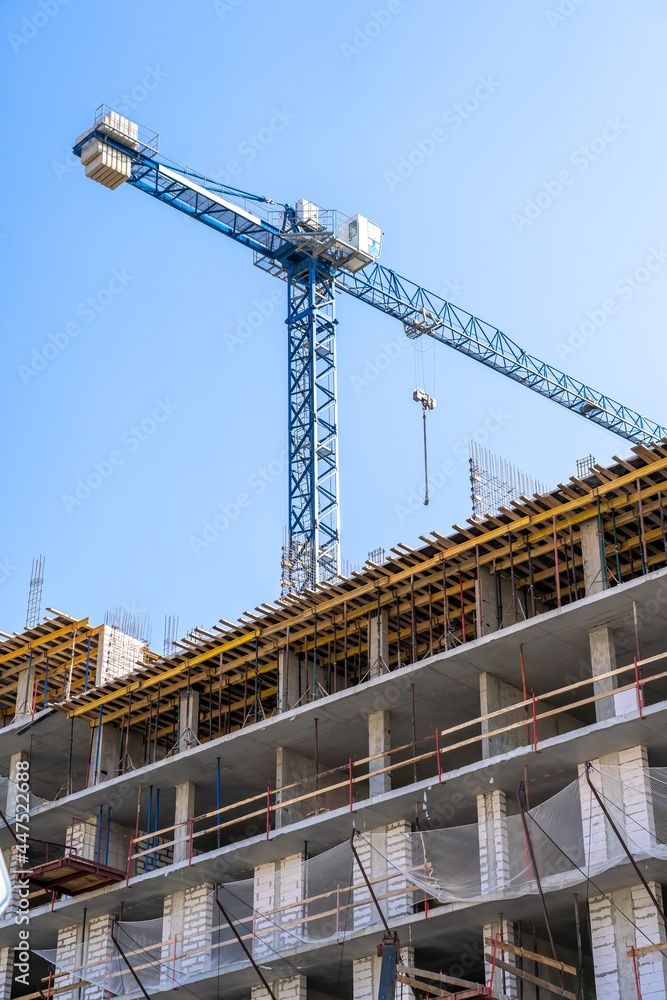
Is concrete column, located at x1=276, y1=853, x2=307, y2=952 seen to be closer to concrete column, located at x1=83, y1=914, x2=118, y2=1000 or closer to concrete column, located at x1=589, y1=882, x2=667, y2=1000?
concrete column, located at x1=83, y1=914, x2=118, y2=1000

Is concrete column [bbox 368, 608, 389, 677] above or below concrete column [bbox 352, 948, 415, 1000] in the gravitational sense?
above

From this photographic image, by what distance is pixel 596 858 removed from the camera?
24188 millimetres

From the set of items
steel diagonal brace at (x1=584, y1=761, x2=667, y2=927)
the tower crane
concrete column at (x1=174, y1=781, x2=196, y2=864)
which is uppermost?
the tower crane

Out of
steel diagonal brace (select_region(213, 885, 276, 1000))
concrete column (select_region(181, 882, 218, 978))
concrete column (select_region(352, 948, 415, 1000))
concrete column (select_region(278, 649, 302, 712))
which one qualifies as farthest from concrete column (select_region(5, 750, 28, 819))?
concrete column (select_region(352, 948, 415, 1000))

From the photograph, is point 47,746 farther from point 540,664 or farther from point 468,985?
point 468,985

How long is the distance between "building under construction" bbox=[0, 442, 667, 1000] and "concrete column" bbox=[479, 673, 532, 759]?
0.15ft

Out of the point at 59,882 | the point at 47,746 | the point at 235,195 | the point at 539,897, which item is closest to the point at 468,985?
the point at 539,897

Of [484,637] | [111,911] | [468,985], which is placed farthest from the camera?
[111,911]

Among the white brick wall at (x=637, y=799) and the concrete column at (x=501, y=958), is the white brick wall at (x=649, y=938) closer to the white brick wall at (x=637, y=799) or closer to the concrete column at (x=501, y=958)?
the white brick wall at (x=637, y=799)

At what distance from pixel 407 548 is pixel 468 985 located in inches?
363

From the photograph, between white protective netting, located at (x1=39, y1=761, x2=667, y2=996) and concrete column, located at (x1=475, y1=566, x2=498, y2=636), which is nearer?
white protective netting, located at (x1=39, y1=761, x2=667, y2=996)

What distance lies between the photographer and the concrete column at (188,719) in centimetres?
3244

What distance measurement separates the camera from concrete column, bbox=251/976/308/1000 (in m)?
28.4

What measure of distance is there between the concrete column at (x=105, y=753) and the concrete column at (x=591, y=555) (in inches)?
524
